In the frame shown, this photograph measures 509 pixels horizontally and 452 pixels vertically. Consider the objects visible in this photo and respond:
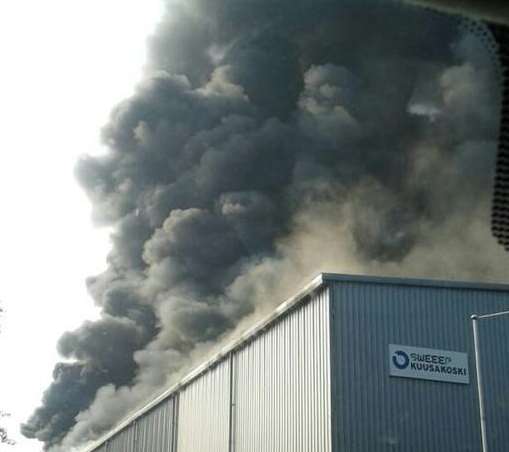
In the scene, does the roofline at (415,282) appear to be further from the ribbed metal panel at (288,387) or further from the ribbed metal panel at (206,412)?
the ribbed metal panel at (206,412)

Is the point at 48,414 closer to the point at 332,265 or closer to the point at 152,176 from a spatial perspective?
the point at 152,176

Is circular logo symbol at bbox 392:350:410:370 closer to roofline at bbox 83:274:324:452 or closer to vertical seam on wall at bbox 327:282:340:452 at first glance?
vertical seam on wall at bbox 327:282:340:452

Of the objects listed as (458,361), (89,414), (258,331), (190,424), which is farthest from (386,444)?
(89,414)

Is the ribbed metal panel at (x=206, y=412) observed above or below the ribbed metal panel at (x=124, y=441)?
below

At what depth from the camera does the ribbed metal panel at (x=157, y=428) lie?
37.0 m

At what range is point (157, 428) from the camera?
39219 mm

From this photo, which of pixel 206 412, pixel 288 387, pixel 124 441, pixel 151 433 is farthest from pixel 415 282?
pixel 124 441

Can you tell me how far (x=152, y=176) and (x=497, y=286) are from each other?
4902 cm

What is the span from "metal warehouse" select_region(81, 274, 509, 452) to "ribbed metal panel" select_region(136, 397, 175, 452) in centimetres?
1225

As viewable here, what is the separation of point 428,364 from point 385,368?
4.01ft

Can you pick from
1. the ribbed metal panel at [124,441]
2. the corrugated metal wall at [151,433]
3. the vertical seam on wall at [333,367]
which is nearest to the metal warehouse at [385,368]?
the vertical seam on wall at [333,367]

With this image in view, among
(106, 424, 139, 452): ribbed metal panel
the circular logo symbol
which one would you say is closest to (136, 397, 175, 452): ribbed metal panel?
(106, 424, 139, 452): ribbed metal panel

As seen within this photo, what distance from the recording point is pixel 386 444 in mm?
21406

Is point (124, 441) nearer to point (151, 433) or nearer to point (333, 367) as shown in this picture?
point (151, 433)
